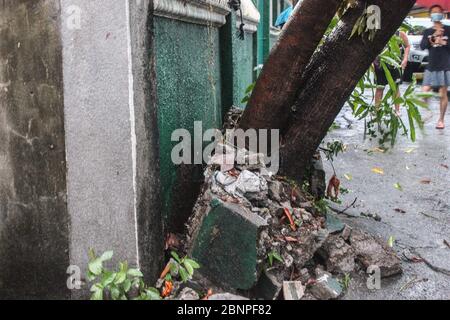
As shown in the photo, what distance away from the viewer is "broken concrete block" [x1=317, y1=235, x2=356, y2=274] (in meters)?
3.40

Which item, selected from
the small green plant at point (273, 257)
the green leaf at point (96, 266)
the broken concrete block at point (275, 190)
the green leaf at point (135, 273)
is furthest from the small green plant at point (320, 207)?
the green leaf at point (96, 266)

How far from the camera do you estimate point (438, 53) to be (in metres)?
9.27

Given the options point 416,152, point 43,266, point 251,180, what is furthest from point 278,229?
point 416,152

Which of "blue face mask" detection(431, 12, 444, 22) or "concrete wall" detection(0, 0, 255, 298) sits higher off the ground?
"blue face mask" detection(431, 12, 444, 22)

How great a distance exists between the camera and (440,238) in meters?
4.20

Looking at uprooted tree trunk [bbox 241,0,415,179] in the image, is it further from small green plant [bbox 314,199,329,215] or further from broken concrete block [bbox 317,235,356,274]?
broken concrete block [bbox 317,235,356,274]

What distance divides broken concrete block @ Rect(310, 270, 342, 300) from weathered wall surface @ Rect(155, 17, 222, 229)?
0.95m

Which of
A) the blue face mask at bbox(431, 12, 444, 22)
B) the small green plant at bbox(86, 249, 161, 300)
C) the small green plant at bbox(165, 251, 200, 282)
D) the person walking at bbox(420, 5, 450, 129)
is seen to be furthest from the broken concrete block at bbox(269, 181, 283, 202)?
the blue face mask at bbox(431, 12, 444, 22)

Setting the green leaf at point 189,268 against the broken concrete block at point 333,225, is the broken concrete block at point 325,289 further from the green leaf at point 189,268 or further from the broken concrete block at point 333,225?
the green leaf at point 189,268

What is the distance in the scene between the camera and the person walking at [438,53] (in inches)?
364

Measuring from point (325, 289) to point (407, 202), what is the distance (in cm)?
227

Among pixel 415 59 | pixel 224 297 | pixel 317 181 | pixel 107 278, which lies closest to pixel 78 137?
pixel 107 278

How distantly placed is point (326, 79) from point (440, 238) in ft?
5.23

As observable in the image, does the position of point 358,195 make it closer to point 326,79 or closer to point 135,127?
point 326,79
